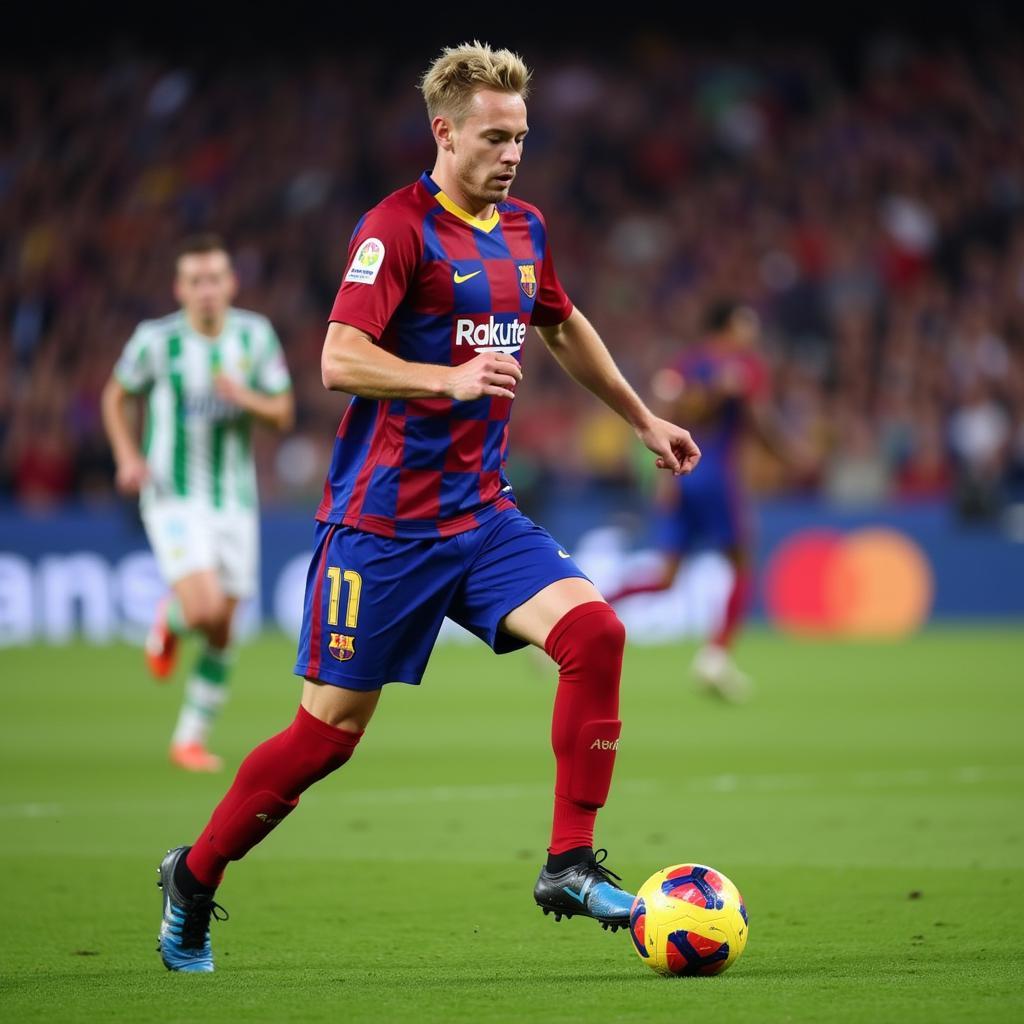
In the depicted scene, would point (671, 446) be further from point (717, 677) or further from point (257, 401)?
point (717, 677)

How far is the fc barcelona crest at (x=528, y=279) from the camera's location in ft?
17.7

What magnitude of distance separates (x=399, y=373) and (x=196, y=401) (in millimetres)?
5460

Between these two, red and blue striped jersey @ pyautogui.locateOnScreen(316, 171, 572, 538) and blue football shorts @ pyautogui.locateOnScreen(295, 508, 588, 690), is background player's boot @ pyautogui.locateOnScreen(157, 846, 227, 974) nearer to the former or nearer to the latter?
blue football shorts @ pyautogui.locateOnScreen(295, 508, 588, 690)

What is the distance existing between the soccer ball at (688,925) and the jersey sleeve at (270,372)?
545 centimetres

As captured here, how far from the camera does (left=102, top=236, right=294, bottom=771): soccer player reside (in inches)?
393

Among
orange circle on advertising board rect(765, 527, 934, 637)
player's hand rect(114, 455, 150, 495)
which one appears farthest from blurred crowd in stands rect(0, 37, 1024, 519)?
player's hand rect(114, 455, 150, 495)

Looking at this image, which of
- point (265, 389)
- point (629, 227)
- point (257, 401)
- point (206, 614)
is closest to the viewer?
point (257, 401)

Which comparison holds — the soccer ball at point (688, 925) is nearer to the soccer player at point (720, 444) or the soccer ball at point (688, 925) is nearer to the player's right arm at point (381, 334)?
the player's right arm at point (381, 334)

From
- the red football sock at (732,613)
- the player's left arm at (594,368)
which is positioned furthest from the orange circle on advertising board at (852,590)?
the player's left arm at (594,368)

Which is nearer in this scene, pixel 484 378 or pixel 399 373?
pixel 484 378

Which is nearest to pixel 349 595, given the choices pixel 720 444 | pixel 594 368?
pixel 594 368

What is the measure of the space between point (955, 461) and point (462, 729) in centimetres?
1020

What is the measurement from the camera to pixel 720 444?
46.1 feet

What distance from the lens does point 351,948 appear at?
5523 mm
